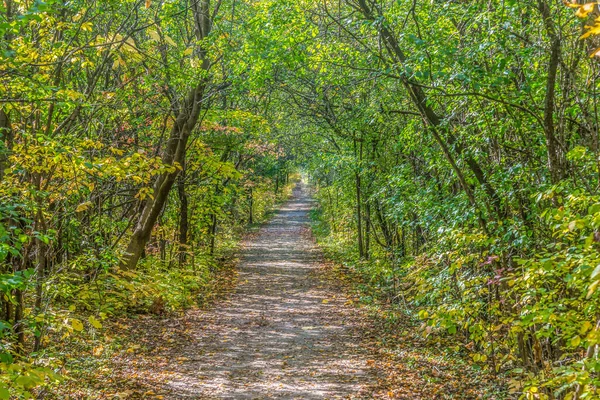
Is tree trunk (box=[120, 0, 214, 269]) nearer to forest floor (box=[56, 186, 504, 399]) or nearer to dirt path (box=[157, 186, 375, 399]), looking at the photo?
forest floor (box=[56, 186, 504, 399])

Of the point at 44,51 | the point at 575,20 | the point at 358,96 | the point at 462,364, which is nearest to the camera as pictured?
the point at 575,20

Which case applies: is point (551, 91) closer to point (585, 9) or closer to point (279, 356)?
point (585, 9)

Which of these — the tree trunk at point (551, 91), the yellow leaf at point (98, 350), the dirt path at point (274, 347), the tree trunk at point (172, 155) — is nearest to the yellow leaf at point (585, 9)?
the tree trunk at point (551, 91)

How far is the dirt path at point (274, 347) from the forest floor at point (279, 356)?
15mm

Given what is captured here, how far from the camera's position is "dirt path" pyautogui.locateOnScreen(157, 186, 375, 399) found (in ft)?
21.6

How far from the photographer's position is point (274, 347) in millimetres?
8523

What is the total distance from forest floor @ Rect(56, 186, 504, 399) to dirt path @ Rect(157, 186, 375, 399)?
0.05 ft

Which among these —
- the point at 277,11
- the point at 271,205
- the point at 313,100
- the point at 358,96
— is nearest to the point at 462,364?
the point at 277,11

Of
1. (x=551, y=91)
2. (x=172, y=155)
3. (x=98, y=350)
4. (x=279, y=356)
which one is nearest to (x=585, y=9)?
(x=551, y=91)

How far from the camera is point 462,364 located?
7.23 meters

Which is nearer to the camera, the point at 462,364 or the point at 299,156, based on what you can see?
the point at 462,364

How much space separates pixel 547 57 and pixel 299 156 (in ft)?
64.2

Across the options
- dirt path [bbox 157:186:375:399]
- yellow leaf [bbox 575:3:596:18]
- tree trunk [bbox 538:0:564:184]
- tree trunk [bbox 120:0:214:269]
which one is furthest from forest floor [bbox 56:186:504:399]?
yellow leaf [bbox 575:3:596:18]

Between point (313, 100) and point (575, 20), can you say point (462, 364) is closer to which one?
point (575, 20)
